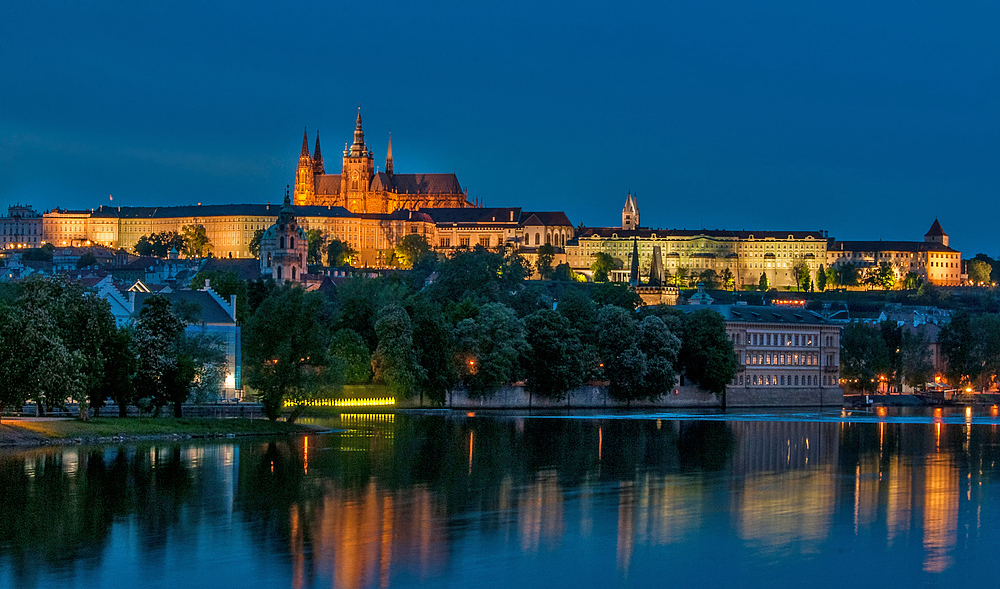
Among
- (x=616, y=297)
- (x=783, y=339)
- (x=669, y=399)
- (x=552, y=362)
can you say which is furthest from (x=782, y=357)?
(x=552, y=362)

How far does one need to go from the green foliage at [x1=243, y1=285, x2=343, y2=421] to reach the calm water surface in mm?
3571

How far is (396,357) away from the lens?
78312 mm

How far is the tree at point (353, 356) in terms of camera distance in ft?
253

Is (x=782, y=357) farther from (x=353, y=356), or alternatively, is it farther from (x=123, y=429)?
(x=123, y=429)

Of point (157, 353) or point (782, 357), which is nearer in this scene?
point (157, 353)

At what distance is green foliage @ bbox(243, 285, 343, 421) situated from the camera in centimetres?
5316

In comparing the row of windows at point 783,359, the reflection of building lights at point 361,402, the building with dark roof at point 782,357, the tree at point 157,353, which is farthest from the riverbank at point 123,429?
the row of windows at point 783,359

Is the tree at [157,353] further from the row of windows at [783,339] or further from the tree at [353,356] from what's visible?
the row of windows at [783,339]

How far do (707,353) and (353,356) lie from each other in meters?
25.3

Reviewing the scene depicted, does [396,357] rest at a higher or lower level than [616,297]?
lower

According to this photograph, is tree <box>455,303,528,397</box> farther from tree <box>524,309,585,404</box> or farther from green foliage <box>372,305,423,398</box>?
green foliage <box>372,305,423,398</box>

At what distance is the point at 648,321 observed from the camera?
89.2 metres

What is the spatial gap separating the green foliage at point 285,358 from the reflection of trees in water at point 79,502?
10.3 meters

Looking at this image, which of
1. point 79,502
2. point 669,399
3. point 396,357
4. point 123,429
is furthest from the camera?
point 669,399
